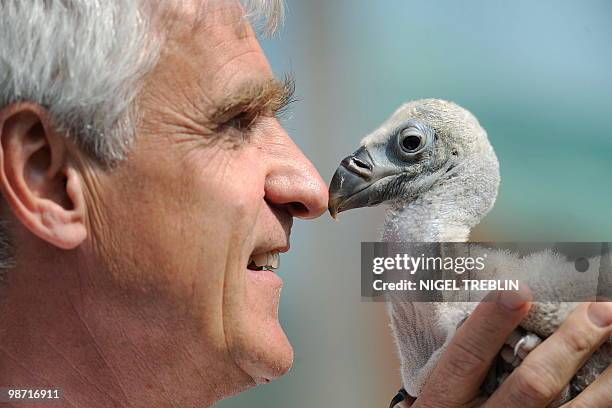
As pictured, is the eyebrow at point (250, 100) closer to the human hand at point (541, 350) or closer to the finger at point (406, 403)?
the human hand at point (541, 350)

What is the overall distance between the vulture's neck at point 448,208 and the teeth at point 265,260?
0.32m

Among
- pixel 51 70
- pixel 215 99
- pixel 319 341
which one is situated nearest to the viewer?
pixel 51 70

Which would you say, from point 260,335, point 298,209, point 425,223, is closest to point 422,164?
point 425,223

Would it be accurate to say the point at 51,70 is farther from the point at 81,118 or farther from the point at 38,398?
the point at 38,398

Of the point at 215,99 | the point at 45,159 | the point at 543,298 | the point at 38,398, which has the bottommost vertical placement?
the point at 38,398

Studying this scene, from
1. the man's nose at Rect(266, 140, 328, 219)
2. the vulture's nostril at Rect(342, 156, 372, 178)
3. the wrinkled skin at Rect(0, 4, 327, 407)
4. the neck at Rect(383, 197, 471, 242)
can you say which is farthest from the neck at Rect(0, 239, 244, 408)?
the vulture's nostril at Rect(342, 156, 372, 178)

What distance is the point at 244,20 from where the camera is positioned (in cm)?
116

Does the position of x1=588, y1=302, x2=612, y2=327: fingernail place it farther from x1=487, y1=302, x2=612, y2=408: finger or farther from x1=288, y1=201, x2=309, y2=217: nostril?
x1=288, y1=201, x2=309, y2=217: nostril

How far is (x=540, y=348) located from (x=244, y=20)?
62 cm

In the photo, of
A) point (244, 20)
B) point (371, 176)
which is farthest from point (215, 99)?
point (371, 176)

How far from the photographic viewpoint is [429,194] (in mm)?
1489

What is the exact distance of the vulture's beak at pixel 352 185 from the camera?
150 cm

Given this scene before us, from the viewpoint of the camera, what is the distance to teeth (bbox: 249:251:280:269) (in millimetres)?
1130

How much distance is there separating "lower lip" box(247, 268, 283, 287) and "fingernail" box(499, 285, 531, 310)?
0.31 m
